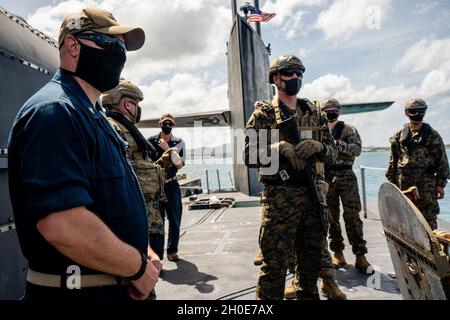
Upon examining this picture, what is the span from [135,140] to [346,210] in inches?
114

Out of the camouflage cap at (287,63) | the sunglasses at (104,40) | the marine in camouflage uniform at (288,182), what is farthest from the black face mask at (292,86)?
the sunglasses at (104,40)

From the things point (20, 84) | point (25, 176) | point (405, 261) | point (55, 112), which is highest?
point (20, 84)

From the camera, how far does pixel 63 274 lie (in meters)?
1.17

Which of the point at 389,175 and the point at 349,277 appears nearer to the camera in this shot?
the point at 349,277

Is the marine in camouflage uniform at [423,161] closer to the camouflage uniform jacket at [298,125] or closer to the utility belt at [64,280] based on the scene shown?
the camouflage uniform jacket at [298,125]

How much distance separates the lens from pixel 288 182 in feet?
9.02

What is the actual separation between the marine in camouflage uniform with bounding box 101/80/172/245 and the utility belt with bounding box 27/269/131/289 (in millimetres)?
1962

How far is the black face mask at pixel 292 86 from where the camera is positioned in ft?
9.20

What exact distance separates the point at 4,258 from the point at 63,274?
1492mm

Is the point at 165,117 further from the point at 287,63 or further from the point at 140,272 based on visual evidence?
the point at 140,272

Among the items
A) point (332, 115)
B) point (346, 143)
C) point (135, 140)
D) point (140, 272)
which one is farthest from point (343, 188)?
Result: point (140, 272)

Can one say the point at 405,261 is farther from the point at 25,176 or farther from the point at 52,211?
the point at 25,176
